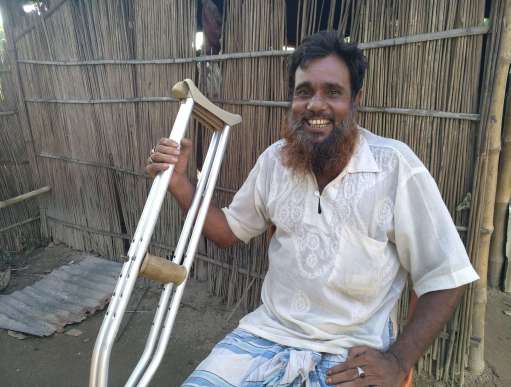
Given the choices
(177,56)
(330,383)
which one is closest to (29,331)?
(177,56)

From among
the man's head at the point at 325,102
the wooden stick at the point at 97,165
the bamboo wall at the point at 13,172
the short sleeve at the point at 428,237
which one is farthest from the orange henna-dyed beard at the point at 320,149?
the bamboo wall at the point at 13,172

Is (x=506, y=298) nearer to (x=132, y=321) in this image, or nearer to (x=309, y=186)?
(x=309, y=186)

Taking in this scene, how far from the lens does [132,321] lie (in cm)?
284

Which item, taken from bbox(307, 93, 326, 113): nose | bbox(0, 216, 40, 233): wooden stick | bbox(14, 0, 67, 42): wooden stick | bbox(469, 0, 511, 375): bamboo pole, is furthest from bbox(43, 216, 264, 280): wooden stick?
bbox(14, 0, 67, 42): wooden stick

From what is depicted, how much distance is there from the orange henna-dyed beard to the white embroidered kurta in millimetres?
38

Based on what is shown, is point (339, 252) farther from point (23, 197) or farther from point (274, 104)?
point (23, 197)

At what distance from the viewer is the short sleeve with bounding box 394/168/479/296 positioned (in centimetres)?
121

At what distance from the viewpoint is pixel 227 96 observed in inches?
98.7

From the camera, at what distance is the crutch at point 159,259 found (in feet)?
3.21

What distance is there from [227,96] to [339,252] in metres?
1.51

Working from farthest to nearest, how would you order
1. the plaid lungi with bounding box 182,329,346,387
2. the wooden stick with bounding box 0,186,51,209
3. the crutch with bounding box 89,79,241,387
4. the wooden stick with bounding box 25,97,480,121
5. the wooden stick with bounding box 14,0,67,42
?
the wooden stick with bounding box 0,186,51,209
the wooden stick with bounding box 14,0,67,42
the wooden stick with bounding box 25,97,480,121
the plaid lungi with bounding box 182,329,346,387
the crutch with bounding box 89,79,241,387

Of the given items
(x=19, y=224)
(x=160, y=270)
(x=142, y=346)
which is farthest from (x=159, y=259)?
(x=19, y=224)

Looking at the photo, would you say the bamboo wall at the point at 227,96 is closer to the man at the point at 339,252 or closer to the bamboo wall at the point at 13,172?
the bamboo wall at the point at 13,172

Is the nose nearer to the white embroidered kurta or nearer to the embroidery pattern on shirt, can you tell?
the white embroidered kurta
